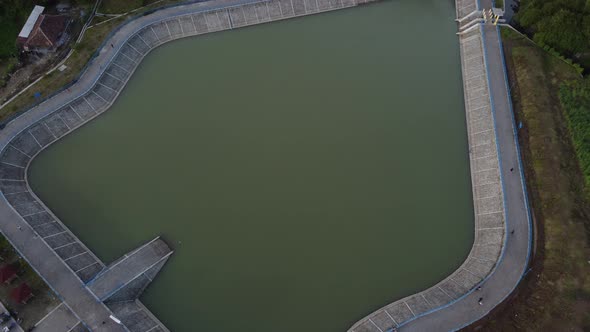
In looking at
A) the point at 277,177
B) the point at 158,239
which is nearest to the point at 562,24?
the point at 277,177

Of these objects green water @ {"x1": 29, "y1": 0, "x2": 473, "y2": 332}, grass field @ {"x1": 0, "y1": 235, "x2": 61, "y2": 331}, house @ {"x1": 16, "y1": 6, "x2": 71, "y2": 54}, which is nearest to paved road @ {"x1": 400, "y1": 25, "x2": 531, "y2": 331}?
green water @ {"x1": 29, "y1": 0, "x2": 473, "y2": 332}

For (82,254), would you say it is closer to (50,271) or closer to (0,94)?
(50,271)

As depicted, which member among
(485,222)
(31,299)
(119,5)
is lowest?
(485,222)

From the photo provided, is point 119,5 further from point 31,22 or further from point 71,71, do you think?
point 71,71

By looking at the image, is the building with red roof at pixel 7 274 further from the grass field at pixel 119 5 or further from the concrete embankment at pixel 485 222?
the grass field at pixel 119 5

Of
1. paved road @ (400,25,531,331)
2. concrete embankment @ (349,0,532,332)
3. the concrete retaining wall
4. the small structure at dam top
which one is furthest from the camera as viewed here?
the concrete retaining wall

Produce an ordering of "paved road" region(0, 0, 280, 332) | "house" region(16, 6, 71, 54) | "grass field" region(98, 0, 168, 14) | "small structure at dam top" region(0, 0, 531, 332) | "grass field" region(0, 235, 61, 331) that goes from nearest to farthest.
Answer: "grass field" region(0, 235, 61, 331) → "paved road" region(0, 0, 280, 332) → "small structure at dam top" region(0, 0, 531, 332) → "house" region(16, 6, 71, 54) → "grass field" region(98, 0, 168, 14)

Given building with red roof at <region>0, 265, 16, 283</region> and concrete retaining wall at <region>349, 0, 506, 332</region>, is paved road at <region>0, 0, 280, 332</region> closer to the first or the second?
building with red roof at <region>0, 265, 16, 283</region>
